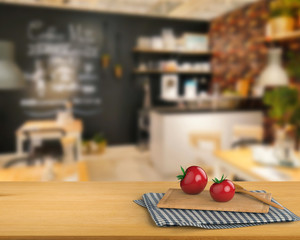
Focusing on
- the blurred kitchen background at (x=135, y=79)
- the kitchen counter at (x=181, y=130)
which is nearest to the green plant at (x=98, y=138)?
the blurred kitchen background at (x=135, y=79)

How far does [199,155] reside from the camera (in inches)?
145

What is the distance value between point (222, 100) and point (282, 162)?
3.47m

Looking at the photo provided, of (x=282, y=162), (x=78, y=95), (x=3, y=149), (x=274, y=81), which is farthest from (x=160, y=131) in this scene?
(x=3, y=149)

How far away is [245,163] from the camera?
233cm

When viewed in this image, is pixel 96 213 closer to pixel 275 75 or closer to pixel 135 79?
pixel 275 75

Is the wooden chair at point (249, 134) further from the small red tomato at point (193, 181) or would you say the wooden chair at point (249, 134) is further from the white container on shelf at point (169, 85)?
the white container on shelf at point (169, 85)

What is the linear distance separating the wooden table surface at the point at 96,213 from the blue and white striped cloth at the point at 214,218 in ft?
0.05

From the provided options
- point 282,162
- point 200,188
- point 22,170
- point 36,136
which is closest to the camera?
point 200,188

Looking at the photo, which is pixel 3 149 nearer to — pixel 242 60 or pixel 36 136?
pixel 36 136

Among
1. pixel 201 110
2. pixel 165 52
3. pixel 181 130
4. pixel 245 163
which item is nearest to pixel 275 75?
pixel 201 110

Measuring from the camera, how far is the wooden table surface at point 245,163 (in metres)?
2.02

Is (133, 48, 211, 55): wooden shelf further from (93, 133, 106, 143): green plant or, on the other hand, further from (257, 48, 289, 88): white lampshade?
(257, 48, 289, 88): white lampshade

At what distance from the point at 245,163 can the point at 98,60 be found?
15.4ft

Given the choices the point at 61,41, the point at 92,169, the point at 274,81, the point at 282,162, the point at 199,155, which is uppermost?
the point at 61,41
